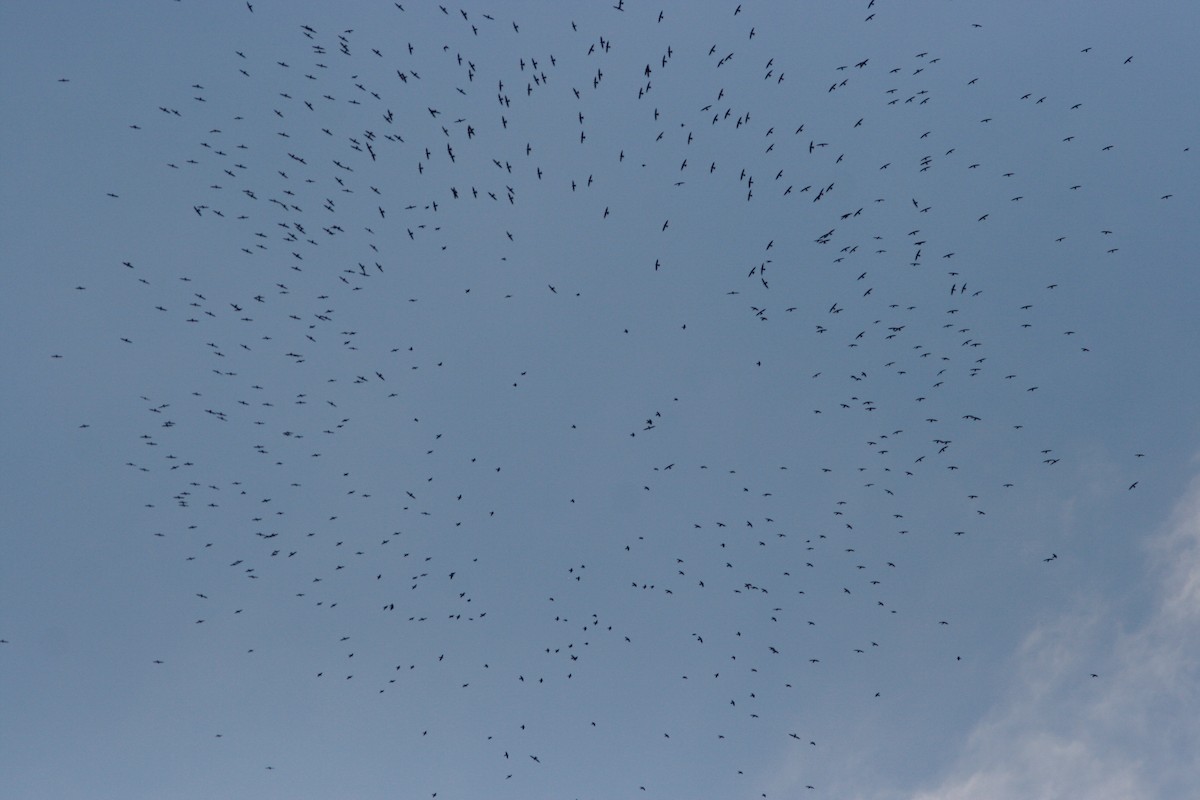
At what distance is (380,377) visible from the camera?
2046 inches

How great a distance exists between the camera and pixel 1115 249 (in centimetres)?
5050

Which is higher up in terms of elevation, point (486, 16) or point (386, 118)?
point (486, 16)

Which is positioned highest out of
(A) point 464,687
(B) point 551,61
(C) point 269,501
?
(B) point 551,61

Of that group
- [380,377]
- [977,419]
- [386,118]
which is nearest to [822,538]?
[977,419]

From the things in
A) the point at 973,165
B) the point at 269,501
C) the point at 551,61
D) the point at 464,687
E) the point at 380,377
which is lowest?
the point at 464,687

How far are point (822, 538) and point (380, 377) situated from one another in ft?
93.5

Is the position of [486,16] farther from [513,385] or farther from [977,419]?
[977,419]

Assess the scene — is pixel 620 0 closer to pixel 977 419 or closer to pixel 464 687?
pixel 977 419

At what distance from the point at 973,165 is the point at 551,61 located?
25990 mm

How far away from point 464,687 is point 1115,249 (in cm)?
4670

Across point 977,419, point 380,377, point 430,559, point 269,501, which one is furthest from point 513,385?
point 977,419

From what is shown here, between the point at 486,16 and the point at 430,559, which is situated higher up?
the point at 486,16

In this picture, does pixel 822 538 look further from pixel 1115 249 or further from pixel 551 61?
pixel 551 61

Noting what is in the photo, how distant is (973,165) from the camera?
51.1m
